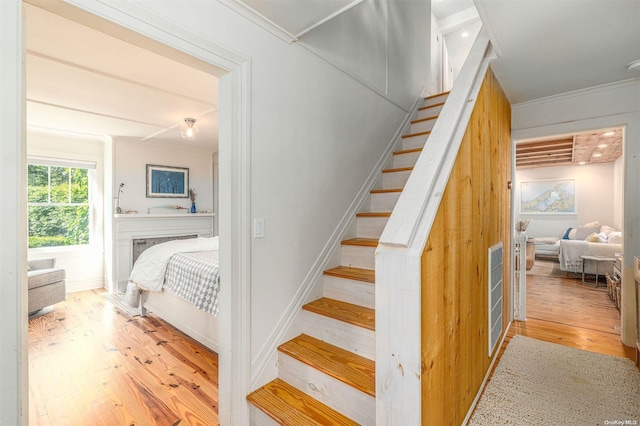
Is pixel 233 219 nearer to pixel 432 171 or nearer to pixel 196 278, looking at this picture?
pixel 432 171

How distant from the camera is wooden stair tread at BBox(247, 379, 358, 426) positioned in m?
1.40

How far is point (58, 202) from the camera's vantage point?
441 cm

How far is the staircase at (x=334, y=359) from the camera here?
1416mm

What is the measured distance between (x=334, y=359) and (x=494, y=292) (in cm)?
134

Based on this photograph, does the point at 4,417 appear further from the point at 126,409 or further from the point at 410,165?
the point at 410,165

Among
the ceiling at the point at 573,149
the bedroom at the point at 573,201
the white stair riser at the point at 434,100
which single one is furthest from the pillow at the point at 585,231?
the white stair riser at the point at 434,100

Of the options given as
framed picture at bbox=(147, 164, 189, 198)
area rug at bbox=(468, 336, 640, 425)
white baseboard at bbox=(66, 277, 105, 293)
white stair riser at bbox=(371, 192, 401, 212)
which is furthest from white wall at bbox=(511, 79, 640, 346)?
white baseboard at bbox=(66, 277, 105, 293)


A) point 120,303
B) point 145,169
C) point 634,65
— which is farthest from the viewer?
point 145,169

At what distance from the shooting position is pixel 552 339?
2.67 m

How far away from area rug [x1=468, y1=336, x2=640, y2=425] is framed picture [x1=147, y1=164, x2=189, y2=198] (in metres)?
5.24

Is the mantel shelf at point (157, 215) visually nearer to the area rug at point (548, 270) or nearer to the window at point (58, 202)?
the window at point (58, 202)

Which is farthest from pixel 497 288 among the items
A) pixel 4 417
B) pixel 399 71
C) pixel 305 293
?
pixel 4 417

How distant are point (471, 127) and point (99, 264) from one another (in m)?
5.66

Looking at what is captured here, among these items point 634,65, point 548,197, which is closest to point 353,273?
point 634,65
